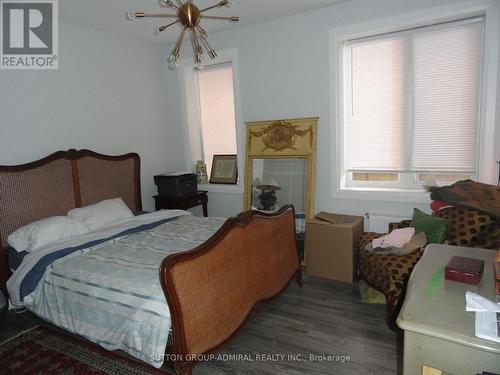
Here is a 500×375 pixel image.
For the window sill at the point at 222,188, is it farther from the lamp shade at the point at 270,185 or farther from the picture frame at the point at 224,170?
the lamp shade at the point at 270,185

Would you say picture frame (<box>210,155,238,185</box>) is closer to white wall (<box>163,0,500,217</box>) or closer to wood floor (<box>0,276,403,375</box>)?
white wall (<box>163,0,500,217</box>)

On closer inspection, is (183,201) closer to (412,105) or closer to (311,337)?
(311,337)

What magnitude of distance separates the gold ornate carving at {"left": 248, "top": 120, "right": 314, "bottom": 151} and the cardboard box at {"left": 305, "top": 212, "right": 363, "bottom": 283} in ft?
2.89

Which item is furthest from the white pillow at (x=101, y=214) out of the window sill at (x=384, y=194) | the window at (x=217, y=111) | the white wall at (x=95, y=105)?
the window sill at (x=384, y=194)

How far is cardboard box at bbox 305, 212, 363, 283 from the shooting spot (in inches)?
120

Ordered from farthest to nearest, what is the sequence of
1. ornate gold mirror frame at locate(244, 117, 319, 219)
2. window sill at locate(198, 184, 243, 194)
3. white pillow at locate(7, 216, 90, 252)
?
window sill at locate(198, 184, 243, 194), ornate gold mirror frame at locate(244, 117, 319, 219), white pillow at locate(7, 216, 90, 252)

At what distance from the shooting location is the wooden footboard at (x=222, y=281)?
1.80 meters

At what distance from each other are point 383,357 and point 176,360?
1299 millimetres

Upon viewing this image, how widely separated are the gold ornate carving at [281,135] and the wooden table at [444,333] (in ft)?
8.15

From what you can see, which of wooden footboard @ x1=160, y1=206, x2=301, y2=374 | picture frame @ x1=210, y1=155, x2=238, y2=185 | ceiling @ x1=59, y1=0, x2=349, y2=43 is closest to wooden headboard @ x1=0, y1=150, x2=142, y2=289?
picture frame @ x1=210, y1=155, x2=238, y2=185

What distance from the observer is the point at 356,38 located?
332 cm

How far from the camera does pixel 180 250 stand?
8.27 feet

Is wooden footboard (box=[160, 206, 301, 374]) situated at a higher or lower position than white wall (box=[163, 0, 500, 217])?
lower

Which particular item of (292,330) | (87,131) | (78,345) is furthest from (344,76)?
(78,345)
